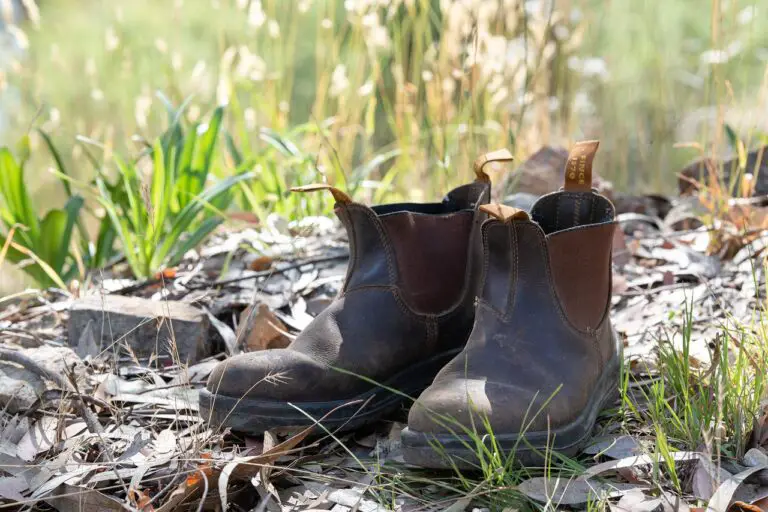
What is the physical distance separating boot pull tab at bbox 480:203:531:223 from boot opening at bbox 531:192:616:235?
5.6 inches

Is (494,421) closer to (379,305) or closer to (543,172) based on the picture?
(379,305)

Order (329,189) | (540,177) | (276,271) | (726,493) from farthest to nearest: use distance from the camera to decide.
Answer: (540,177)
(276,271)
(329,189)
(726,493)

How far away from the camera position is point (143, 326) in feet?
5.64

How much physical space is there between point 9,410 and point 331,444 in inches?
23.0

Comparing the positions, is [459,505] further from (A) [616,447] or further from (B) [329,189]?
(B) [329,189]

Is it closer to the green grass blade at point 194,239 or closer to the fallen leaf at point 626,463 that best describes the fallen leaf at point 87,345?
the green grass blade at point 194,239

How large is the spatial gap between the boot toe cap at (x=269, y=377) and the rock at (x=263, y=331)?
348 millimetres

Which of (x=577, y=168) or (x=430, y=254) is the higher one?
(x=577, y=168)

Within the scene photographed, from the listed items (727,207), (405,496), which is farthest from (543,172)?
(405,496)

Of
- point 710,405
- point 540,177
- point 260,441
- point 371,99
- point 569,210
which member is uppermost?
point 371,99

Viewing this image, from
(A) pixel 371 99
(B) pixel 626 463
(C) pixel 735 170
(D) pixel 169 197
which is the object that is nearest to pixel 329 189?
(B) pixel 626 463

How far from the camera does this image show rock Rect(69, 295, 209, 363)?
170 cm

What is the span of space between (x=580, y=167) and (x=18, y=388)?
3.52ft

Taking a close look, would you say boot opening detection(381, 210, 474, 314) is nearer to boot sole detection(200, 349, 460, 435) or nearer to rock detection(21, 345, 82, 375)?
boot sole detection(200, 349, 460, 435)
